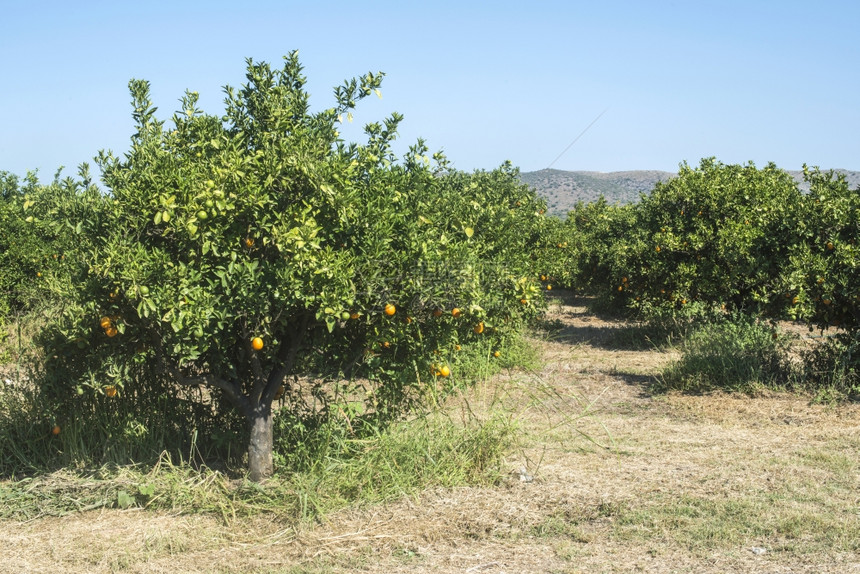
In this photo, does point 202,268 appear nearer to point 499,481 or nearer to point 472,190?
point 499,481

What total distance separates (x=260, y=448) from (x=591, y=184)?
7237cm

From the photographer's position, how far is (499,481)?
17.8 feet

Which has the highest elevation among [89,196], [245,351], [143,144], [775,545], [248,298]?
[143,144]

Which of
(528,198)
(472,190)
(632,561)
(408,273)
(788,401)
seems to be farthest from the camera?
(528,198)

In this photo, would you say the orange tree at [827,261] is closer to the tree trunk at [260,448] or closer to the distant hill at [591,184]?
the tree trunk at [260,448]

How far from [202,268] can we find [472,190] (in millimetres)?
5559

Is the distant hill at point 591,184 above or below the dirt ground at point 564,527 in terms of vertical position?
above

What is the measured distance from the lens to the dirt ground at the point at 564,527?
429 cm

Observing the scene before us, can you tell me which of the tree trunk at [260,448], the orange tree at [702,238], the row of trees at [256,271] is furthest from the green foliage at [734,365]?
the tree trunk at [260,448]

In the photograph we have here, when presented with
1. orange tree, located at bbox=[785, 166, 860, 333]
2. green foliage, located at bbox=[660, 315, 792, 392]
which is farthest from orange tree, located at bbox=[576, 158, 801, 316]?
orange tree, located at bbox=[785, 166, 860, 333]

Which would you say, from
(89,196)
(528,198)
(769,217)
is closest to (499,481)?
(89,196)

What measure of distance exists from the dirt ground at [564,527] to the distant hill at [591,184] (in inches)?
2267

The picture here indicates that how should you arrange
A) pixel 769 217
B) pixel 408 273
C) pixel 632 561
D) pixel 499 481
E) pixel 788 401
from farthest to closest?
1. pixel 769 217
2. pixel 788 401
3. pixel 499 481
4. pixel 408 273
5. pixel 632 561

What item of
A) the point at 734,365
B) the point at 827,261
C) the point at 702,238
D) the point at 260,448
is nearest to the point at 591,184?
the point at 702,238
